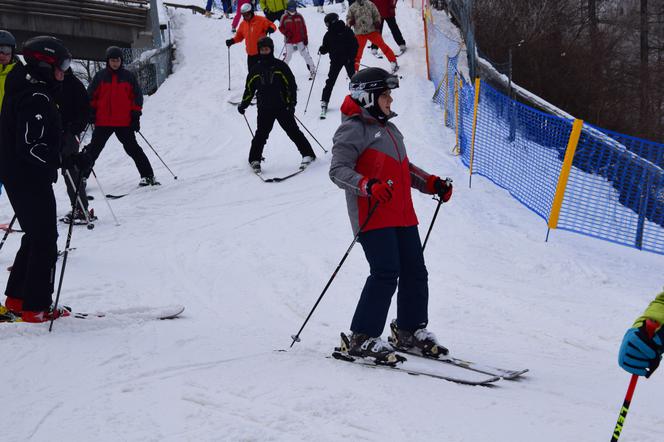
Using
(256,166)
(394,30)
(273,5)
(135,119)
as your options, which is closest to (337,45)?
(256,166)

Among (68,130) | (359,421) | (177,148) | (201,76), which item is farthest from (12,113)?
(201,76)

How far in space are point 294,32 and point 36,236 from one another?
11.4 m

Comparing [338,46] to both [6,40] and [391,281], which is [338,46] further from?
[391,281]

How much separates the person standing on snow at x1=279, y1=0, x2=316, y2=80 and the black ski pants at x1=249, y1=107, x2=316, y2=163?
205 inches

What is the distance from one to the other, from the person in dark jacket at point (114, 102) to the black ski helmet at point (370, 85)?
6.26 m

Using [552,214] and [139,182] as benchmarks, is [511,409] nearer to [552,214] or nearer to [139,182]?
[552,214]

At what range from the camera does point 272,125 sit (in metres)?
10.9

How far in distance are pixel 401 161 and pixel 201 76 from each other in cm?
1410

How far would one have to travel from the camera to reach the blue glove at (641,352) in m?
2.75

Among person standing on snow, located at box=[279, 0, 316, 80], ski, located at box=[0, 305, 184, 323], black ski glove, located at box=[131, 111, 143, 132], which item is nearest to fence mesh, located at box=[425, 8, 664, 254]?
ski, located at box=[0, 305, 184, 323]

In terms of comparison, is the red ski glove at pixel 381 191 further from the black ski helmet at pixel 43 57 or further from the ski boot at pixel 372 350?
the black ski helmet at pixel 43 57

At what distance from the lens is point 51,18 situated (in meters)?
20.6

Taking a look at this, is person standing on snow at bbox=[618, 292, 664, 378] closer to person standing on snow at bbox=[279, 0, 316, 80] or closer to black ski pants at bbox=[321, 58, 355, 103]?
black ski pants at bbox=[321, 58, 355, 103]

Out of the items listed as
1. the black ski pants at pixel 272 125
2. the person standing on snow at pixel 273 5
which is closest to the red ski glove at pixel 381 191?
the black ski pants at pixel 272 125
